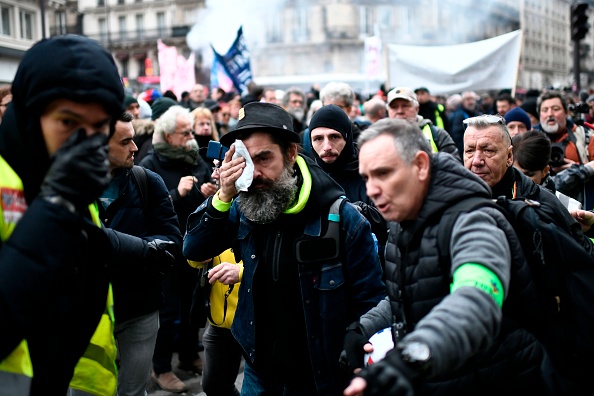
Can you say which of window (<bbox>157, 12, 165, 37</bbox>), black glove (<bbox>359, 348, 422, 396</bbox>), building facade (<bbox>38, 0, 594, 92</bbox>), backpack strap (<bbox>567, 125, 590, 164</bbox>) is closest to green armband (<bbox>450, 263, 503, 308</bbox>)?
black glove (<bbox>359, 348, 422, 396</bbox>)

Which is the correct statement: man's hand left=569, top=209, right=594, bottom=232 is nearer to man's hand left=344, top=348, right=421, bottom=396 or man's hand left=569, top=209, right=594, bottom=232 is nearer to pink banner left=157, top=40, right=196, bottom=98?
man's hand left=344, top=348, right=421, bottom=396

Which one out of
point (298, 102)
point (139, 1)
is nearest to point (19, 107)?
point (298, 102)

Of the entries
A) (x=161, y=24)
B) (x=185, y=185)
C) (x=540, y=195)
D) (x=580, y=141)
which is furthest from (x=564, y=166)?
(x=161, y=24)

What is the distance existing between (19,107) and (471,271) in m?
1.43

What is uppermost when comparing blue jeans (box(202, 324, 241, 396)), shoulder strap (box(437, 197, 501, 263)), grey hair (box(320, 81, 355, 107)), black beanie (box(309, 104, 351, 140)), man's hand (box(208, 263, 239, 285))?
grey hair (box(320, 81, 355, 107))

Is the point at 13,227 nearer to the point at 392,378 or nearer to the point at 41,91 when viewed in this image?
the point at 41,91

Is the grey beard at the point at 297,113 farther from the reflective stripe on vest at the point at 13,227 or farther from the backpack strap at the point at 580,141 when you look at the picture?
the reflective stripe on vest at the point at 13,227

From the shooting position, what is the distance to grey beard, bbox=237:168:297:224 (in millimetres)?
3219

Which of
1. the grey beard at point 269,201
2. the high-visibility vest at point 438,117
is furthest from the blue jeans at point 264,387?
the high-visibility vest at point 438,117

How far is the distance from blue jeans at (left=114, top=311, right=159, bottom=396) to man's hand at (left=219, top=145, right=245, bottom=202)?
1.26 meters

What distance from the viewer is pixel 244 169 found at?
3.23 m

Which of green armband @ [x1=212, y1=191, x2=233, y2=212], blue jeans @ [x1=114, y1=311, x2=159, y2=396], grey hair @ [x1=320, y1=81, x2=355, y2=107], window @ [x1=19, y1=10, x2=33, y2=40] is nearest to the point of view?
green armband @ [x1=212, y1=191, x2=233, y2=212]

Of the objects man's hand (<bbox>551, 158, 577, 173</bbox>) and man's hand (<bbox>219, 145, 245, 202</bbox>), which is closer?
man's hand (<bbox>219, 145, 245, 202</bbox>)

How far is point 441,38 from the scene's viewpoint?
55.7 meters
